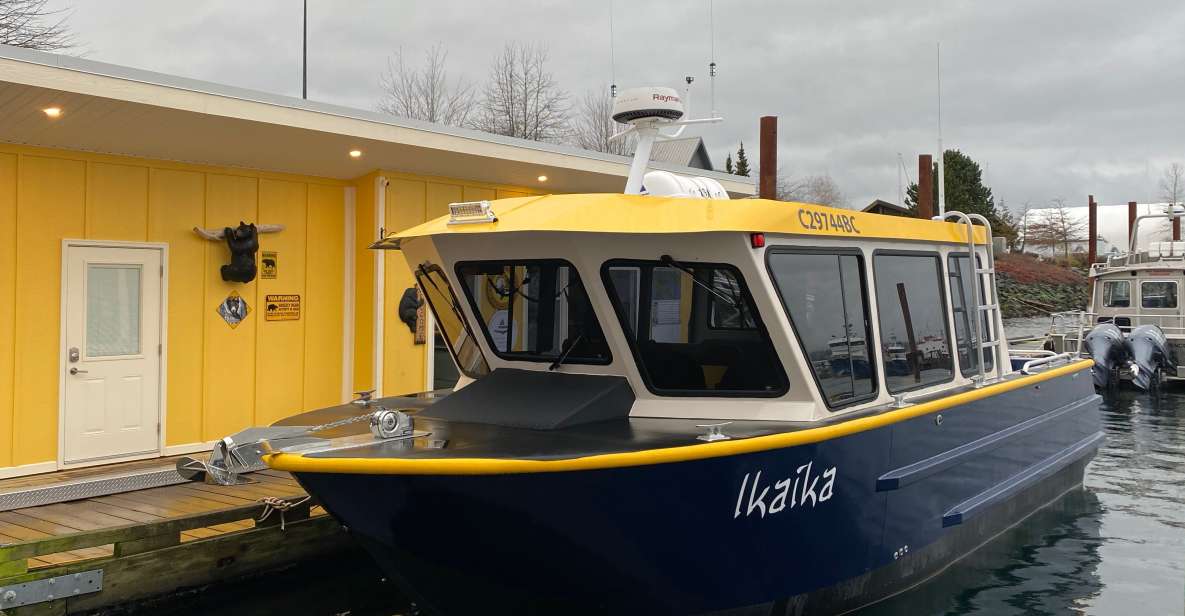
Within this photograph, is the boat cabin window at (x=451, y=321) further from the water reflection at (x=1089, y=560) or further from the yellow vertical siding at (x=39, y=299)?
the yellow vertical siding at (x=39, y=299)

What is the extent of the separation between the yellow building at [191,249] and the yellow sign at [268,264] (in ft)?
0.06

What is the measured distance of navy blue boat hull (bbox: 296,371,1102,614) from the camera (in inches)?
165

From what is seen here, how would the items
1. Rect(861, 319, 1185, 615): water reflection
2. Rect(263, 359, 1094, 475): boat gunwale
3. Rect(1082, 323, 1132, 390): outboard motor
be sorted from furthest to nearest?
Rect(1082, 323, 1132, 390): outboard motor
Rect(861, 319, 1185, 615): water reflection
Rect(263, 359, 1094, 475): boat gunwale

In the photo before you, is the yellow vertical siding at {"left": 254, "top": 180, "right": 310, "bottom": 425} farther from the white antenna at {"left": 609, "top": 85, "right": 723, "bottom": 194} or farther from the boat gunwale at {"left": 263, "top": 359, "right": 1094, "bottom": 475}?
the boat gunwale at {"left": 263, "top": 359, "right": 1094, "bottom": 475}

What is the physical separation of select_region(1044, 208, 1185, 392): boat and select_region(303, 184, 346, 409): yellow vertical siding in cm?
1294

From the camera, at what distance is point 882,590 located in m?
5.76

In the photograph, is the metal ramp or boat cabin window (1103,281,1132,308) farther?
boat cabin window (1103,281,1132,308)

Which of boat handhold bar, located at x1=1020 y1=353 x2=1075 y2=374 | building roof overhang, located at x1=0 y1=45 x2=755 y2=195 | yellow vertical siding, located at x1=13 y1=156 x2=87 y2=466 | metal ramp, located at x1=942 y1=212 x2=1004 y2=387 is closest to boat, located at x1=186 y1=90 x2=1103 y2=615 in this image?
metal ramp, located at x1=942 y1=212 x2=1004 y2=387

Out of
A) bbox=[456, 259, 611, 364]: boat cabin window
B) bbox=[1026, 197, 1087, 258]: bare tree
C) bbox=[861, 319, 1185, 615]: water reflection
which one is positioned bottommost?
bbox=[861, 319, 1185, 615]: water reflection

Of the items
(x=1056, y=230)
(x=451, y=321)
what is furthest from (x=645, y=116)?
(x=1056, y=230)

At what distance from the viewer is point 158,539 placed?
557 cm

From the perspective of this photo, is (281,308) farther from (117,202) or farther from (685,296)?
(685,296)

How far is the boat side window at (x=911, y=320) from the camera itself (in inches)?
225

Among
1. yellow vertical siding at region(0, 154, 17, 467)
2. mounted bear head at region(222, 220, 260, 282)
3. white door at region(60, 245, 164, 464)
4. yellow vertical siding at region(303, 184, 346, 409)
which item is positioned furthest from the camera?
yellow vertical siding at region(303, 184, 346, 409)
